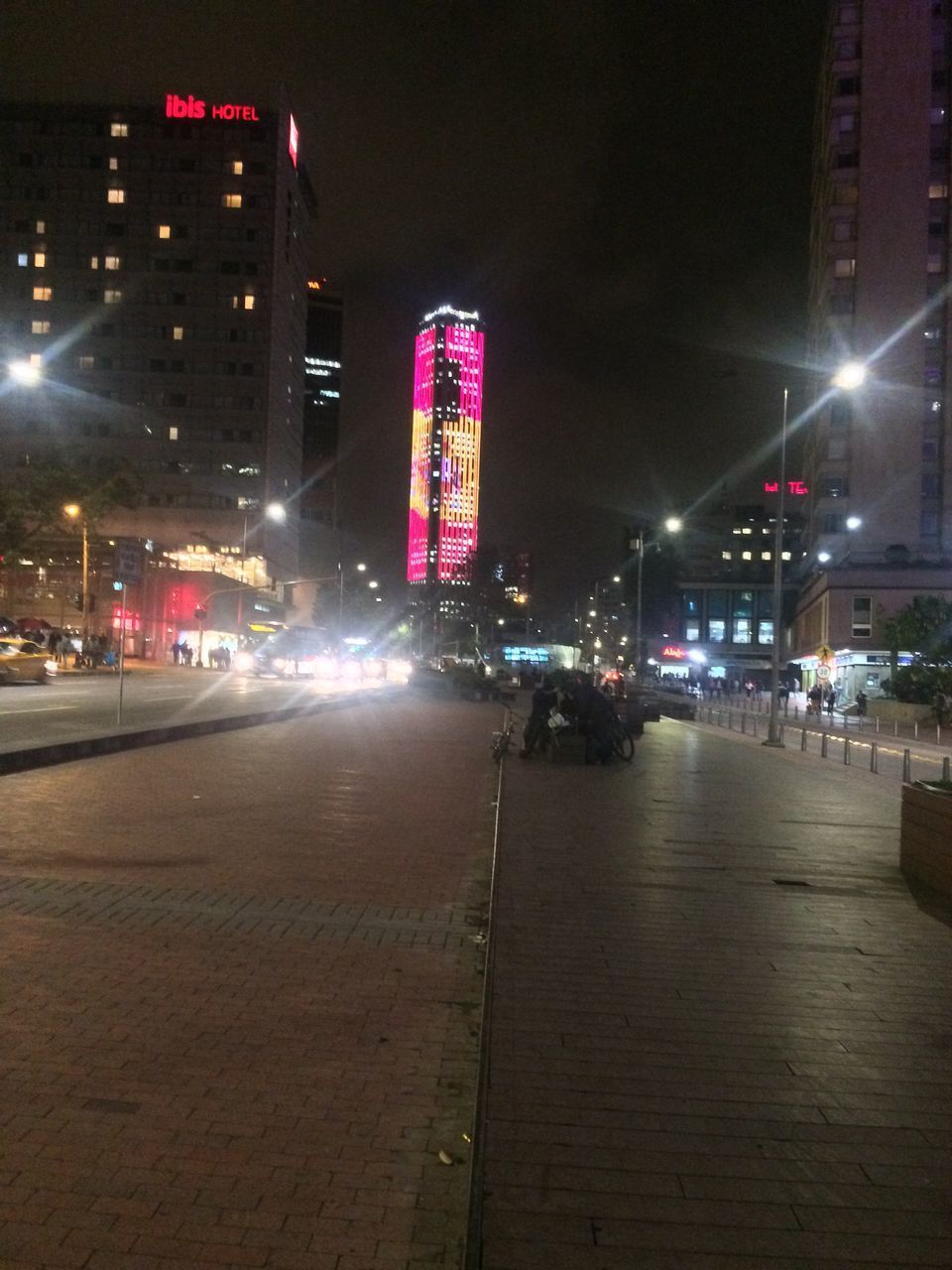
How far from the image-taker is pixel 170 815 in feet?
38.8

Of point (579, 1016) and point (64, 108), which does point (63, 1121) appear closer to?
point (579, 1016)

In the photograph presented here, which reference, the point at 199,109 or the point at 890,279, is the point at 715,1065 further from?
the point at 199,109

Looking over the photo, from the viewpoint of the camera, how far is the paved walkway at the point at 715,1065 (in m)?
3.49

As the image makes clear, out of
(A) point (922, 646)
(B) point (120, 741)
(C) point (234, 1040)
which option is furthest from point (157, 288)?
(C) point (234, 1040)

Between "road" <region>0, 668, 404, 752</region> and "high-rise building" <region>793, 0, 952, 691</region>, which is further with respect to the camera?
"high-rise building" <region>793, 0, 952, 691</region>

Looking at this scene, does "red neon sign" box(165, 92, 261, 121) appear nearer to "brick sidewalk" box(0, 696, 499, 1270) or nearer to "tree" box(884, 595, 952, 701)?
"tree" box(884, 595, 952, 701)

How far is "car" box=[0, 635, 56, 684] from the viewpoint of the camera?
3675 centimetres

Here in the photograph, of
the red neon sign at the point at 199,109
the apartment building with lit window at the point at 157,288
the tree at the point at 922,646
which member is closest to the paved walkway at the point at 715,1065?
the tree at the point at 922,646

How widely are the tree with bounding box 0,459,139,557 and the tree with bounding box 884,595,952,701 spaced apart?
38.4 metres

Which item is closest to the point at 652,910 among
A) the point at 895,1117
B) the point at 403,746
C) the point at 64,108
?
the point at 895,1117

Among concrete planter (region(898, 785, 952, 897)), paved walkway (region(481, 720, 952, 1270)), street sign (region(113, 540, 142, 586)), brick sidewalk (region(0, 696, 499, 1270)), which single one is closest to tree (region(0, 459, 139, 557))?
street sign (region(113, 540, 142, 586))

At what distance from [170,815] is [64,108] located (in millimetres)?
102453

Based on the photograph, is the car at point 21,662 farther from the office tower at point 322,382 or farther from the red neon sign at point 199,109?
the office tower at point 322,382

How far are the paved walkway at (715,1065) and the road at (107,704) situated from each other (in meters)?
10.3
